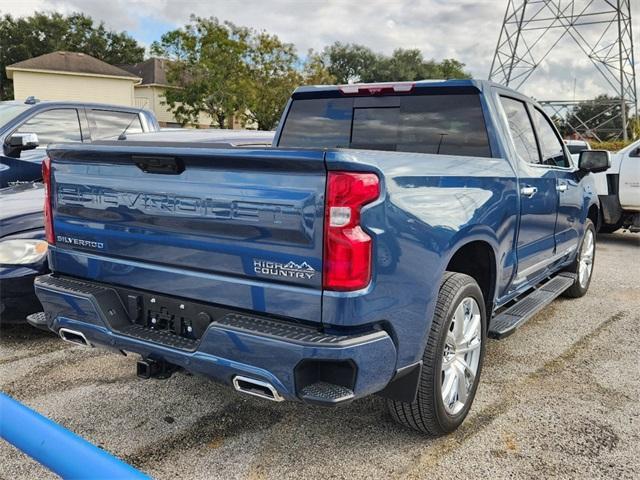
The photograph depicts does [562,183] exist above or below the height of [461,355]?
above

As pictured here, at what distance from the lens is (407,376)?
8.97 feet

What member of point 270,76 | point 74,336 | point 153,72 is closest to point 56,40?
point 153,72

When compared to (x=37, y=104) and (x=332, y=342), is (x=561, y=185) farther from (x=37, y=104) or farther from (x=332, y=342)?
(x=37, y=104)

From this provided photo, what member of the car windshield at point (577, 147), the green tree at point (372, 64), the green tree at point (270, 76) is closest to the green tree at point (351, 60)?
the green tree at point (372, 64)

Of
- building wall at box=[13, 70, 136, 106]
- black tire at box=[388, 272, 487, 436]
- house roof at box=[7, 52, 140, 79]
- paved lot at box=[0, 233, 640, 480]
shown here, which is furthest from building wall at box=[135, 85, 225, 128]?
black tire at box=[388, 272, 487, 436]

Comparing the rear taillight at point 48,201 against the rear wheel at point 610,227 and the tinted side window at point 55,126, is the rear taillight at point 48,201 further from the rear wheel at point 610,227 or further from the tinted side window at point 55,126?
the rear wheel at point 610,227

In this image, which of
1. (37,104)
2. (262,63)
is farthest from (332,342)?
(262,63)

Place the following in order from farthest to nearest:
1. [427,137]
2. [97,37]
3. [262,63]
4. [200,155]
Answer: [97,37], [262,63], [427,137], [200,155]

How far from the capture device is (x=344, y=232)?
2.29 meters

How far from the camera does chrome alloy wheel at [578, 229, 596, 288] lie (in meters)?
5.88

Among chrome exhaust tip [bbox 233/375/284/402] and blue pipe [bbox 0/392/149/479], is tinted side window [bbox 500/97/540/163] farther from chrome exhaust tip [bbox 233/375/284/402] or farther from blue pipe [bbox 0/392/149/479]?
blue pipe [bbox 0/392/149/479]

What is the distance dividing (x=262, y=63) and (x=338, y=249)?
34.4 metres

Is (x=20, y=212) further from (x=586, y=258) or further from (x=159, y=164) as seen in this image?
(x=586, y=258)

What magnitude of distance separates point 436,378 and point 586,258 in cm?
395
